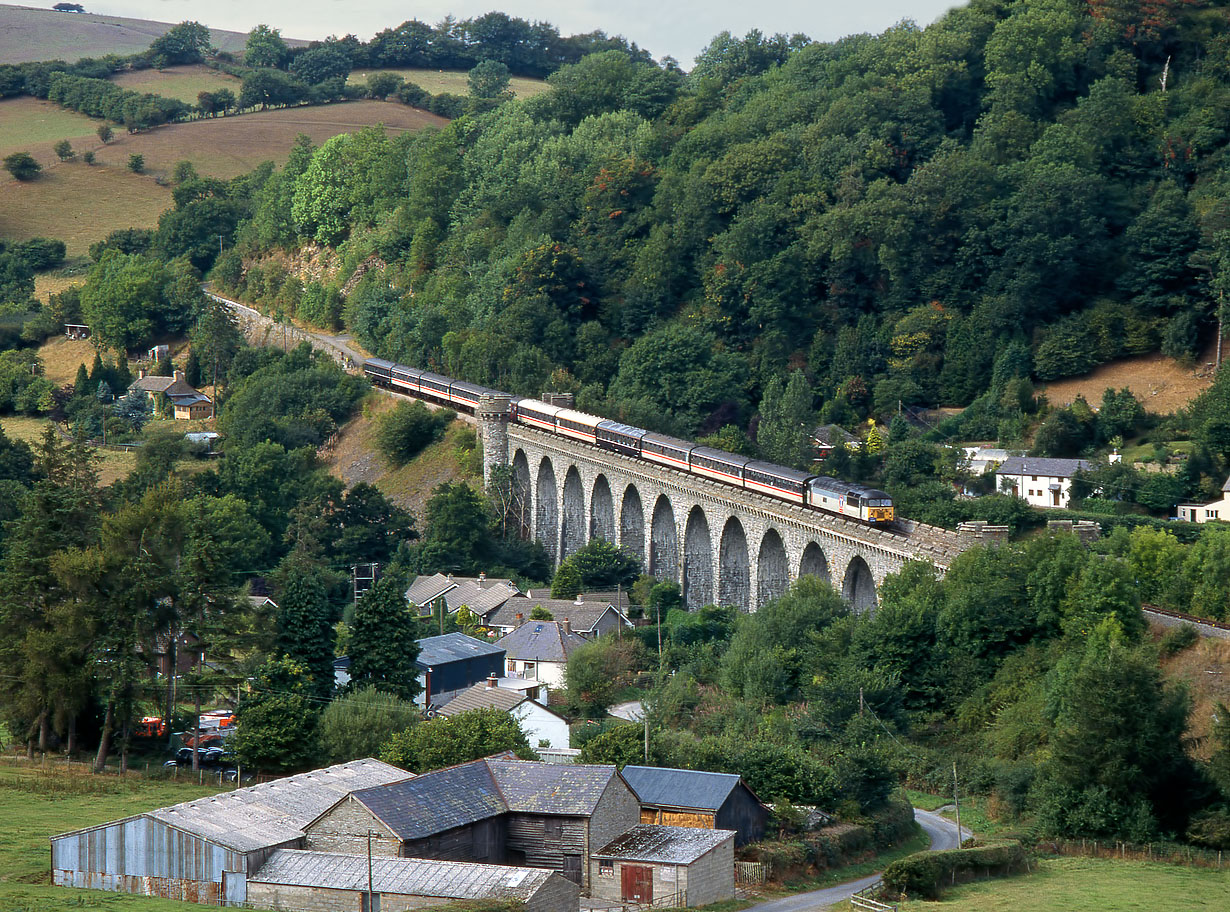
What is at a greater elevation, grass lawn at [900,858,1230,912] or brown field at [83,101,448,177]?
brown field at [83,101,448,177]

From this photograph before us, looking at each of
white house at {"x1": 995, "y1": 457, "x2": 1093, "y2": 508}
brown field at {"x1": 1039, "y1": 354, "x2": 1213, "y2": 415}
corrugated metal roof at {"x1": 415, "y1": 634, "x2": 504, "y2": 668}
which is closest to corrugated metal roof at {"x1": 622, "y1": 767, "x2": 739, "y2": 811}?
corrugated metal roof at {"x1": 415, "y1": 634, "x2": 504, "y2": 668}

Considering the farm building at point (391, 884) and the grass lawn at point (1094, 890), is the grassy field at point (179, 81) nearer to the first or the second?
the farm building at point (391, 884)

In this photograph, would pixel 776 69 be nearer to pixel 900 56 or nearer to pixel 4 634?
pixel 900 56

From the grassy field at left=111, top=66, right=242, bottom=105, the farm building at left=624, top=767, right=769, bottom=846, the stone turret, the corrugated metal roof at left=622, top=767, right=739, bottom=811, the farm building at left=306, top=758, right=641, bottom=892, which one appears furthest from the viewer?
the grassy field at left=111, top=66, right=242, bottom=105

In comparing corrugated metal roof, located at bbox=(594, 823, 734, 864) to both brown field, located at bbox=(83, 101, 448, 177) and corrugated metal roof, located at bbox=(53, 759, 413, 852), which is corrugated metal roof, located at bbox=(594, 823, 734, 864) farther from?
brown field, located at bbox=(83, 101, 448, 177)

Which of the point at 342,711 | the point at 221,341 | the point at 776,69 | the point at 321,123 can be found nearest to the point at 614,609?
the point at 342,711

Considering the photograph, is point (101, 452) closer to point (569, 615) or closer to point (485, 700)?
point (569, 615)

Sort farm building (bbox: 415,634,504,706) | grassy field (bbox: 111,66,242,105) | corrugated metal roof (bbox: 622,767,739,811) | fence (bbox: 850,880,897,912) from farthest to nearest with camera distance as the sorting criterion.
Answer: grassy field (bbox: 111,66,242,105), farm building (bbox: 415,634,504,706), corrugated metal roof (bbox: 622,767,739,811), fence (bbox: 850,880,897,912)
